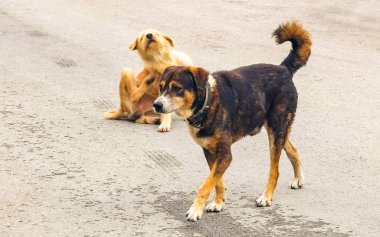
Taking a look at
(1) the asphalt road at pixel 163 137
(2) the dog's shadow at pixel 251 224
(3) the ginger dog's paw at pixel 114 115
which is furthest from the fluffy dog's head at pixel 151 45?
(2) the dog's shadow at pixel 251 224

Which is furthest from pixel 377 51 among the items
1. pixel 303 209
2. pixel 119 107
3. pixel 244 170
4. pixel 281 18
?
pixel 303 209

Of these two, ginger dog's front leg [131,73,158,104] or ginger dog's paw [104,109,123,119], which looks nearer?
ginger dog's paw [104,109,123,119]

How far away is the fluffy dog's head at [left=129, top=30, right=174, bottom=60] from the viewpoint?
10375mm

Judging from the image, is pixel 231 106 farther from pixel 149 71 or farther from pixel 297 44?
pixel 149 71

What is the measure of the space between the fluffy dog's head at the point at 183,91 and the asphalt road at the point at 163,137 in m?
0.89

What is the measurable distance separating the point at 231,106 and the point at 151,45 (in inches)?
125

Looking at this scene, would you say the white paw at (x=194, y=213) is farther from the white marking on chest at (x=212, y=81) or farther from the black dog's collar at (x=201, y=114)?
the white marking on chest at (x=212, y=81)

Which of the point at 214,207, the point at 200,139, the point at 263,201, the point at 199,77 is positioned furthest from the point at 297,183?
the point at 199,77

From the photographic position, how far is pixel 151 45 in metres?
10.4

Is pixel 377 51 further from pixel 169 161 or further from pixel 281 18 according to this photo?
pixel 169 161

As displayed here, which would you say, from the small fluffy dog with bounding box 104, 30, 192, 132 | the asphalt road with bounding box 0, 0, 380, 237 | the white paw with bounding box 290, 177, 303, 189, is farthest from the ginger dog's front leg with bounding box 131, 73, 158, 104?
the white paw with bounding box 290, 177, 303, 189

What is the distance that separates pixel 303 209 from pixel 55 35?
8.52 metres

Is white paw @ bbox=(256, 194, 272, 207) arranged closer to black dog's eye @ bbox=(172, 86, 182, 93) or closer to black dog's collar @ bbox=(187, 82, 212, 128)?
black dog's collar @ bbox=(187, 82, 212, 128)

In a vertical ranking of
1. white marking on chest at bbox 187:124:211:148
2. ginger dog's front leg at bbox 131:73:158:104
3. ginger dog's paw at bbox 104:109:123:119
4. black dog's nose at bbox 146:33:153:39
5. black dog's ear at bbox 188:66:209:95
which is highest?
black dog's ear at bbox 188:66:209:95
